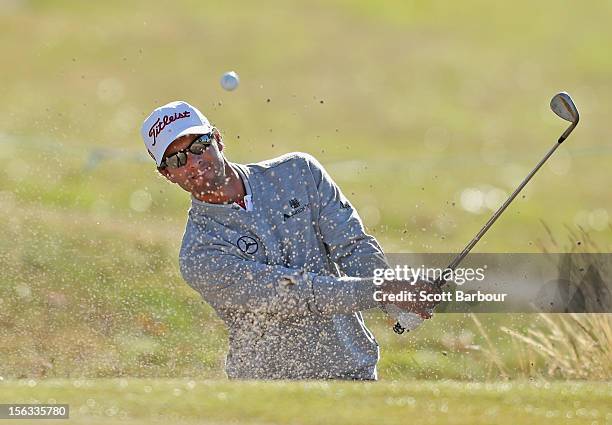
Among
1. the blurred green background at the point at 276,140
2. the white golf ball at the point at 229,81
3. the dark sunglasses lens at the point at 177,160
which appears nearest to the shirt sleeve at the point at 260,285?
the dark sunglasses lens at the point at 177,160

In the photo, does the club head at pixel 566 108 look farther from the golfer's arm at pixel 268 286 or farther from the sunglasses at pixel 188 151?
the sunglasses at pixel 188 151

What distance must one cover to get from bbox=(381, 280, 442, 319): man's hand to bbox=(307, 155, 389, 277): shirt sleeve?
0.47 metres

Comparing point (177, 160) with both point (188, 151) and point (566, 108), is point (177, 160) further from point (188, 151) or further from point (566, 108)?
point (566, 108)

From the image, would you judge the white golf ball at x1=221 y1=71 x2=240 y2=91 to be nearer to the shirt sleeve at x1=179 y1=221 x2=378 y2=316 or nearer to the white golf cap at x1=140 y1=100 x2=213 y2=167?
the white golf cap at x1=140 y1=100 x2=213 y2=167

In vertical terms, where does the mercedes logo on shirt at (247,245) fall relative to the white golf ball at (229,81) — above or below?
below

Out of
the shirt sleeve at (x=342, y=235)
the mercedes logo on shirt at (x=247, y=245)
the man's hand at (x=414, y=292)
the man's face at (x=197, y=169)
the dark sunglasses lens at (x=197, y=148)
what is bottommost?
the man's hand at (x=414, y=292)

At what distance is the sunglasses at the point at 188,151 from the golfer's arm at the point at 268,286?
0.36 m

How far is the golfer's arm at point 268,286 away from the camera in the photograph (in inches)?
264

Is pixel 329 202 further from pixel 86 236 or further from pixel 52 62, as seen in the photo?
pixel 52 62

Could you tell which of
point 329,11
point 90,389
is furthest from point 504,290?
point 329,11

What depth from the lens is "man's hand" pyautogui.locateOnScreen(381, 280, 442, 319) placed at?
6.64 meters

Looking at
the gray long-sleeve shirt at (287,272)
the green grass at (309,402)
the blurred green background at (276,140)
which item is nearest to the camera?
the green grass at (309,402)

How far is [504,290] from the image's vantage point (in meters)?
9.41

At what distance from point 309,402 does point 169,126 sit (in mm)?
1522
